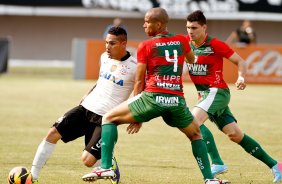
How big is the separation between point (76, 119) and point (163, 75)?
52.5 inches

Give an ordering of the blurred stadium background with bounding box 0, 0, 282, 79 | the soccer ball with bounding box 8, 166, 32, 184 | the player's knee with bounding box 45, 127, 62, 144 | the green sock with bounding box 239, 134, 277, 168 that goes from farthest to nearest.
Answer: the blurred stadium background with bounding box 0, 0, 282, 79, the green sock with bounding box 239, 134, 277, 168, the player's knee with bounding box 45, 127, 62, 144, the soccer ball with bounding box 8, 166, 32, 184

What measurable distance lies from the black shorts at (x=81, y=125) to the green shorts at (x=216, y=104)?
5.16 ft

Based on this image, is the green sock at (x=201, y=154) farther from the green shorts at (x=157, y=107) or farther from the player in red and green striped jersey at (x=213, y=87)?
the player in red and green striped jersey at (x=213, y=87)

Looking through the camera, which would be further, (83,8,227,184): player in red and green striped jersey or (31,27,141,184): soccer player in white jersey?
(31,27,141,184): soccer player in white jersey

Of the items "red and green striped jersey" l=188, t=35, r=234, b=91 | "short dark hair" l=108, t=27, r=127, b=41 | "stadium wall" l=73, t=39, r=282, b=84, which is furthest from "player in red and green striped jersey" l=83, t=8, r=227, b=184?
"stadium wall" l=73, t=39, r=282, b=84

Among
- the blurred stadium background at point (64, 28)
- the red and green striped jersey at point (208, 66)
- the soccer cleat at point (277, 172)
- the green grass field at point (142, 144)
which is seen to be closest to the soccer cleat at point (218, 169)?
the green grass field at point (142, 144)

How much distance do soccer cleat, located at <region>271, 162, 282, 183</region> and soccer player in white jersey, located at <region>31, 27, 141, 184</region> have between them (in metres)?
2.25

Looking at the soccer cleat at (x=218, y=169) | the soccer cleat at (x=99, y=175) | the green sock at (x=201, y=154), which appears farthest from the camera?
the soccer cleat at (x=218, y=169)

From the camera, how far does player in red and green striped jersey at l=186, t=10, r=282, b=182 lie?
10625 millimetres

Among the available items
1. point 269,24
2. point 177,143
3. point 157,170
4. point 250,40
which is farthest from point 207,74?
point 269,24

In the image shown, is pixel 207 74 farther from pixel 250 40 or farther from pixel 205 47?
pixel 250 40

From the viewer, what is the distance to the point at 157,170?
11484 millimetres

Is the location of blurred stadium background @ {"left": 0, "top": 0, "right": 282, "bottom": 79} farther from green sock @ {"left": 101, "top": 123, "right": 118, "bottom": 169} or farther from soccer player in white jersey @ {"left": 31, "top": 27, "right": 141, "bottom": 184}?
green sock @ {"left": 101, "top": 123, "right": 118, "bottom": 169}

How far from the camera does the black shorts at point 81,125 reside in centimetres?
968
